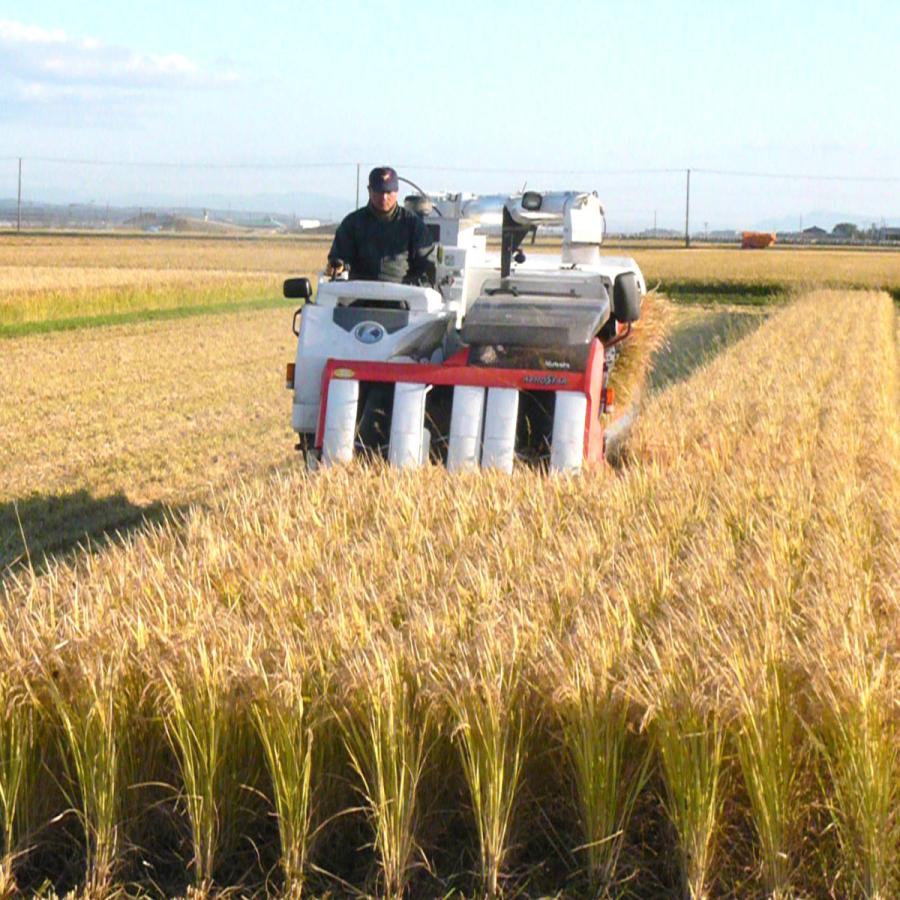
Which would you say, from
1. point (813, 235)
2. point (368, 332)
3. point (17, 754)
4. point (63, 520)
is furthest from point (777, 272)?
point (813, 235)

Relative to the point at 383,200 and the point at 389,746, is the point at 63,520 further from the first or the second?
the point at 389,746

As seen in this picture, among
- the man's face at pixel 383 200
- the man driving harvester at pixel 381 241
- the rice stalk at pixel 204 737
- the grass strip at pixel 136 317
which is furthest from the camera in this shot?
the grass strip at pixel 136 317

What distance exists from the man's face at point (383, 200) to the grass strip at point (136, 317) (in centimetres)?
1307

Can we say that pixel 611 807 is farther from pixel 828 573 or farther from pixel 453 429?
pixel 453 429

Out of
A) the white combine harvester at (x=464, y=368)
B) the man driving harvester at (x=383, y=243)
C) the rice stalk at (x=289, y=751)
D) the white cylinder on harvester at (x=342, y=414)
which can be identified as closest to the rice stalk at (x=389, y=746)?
the rice stalk at (x=289, y=751)

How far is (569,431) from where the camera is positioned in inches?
279

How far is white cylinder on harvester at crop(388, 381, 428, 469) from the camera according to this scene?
7.22 m

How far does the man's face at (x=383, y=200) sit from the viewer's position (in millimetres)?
7973

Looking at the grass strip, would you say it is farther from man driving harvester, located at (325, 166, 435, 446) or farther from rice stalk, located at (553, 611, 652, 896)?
rice stalk, located at (553, 611, 652, 896)

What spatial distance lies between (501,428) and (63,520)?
2.77 metres

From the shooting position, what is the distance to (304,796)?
12.2 feet

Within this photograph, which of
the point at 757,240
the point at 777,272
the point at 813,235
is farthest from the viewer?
the point at 813,235

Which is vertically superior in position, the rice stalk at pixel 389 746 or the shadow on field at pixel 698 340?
the shadow on field at pixel 698 340

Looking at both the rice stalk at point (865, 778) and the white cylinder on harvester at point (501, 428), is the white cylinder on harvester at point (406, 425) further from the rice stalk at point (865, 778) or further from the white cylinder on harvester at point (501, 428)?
the rice stalk at point (865, 778)
